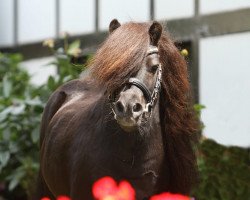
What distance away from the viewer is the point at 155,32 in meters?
4.39

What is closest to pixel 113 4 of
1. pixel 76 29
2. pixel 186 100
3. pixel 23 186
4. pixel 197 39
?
pixel 76 29

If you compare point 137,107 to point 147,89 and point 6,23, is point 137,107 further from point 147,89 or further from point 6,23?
point 6,23

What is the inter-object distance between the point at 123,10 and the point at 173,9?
0.91 m

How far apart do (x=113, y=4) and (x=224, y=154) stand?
306 centimetres

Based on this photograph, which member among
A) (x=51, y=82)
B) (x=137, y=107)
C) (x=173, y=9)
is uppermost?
(x=173, y=9)

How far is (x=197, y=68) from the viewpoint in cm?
759

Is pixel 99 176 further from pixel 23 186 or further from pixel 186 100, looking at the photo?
pixel 23 186

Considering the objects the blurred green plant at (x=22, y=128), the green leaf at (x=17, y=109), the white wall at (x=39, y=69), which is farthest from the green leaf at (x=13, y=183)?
the white wall at (x=39, y=69)

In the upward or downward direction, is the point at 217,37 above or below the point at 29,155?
above

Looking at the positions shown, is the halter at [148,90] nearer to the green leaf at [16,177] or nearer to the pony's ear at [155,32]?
the pony's ear at [155,32]

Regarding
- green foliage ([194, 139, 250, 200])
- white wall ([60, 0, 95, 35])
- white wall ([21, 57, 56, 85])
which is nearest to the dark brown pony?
green foliage ([194, 139, 250, 200])

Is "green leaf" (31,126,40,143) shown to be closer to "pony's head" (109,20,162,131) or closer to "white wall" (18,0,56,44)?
"white wall" (18,0,56,44)

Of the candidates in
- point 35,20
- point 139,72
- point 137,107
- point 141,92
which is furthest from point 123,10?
point 137,107

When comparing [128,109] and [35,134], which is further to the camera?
[35,134]
